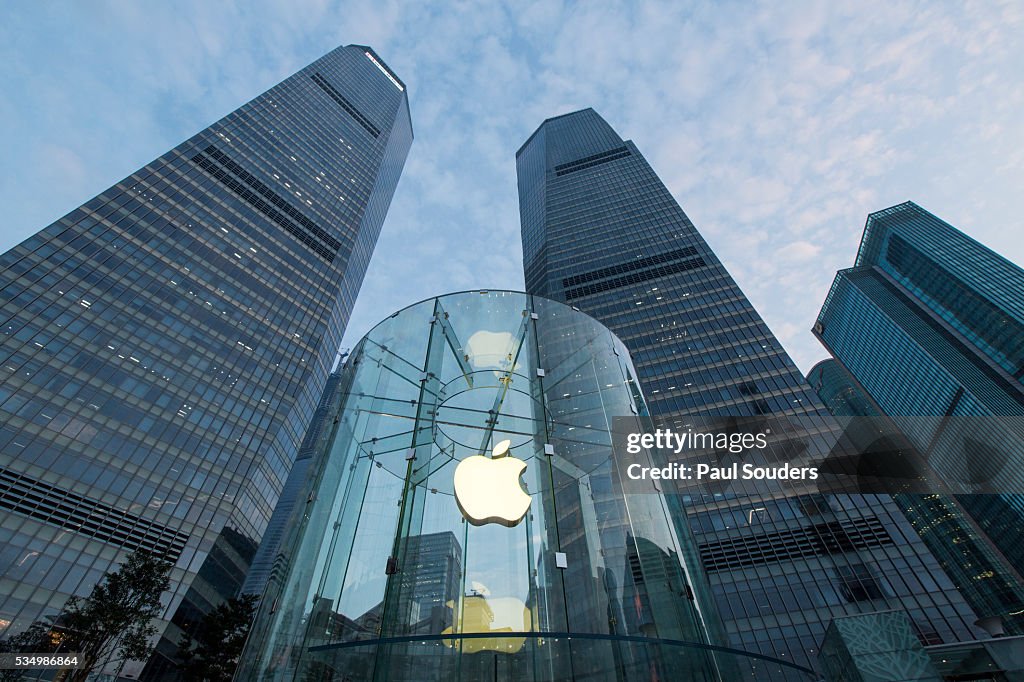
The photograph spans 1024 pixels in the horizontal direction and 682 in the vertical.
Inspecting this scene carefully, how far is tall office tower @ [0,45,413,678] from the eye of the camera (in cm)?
2953

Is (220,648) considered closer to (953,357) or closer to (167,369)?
(167,369)

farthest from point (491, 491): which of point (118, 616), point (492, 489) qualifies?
point (118, 616)

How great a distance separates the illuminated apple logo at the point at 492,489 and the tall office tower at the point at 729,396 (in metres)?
1.92

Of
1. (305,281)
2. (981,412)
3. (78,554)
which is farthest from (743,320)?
(78,554)

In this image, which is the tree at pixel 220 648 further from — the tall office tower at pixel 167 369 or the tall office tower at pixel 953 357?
the tall office tower at pixel 953 357

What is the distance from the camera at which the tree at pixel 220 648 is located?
19469 millimetres

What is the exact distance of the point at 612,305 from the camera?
61594mm

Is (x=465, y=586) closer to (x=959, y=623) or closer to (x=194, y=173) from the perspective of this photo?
(x=959, y=623)

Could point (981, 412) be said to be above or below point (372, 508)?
above

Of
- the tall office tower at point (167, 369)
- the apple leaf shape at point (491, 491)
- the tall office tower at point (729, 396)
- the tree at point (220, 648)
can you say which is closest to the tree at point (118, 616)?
the tree at point (220, 648)

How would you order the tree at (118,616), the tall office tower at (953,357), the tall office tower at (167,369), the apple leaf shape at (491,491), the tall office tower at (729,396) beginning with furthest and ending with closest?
1. the tall office tower at (953,357)
2. the tall office tower at (729,396)
3. the tall office tower at (167,369)
4. the tree at (118,616)
5. the apple leaf shape at (491,491)

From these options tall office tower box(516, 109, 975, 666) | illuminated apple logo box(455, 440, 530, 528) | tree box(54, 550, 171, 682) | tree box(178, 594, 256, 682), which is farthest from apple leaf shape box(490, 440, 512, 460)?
tree box(178, 594, 256, 682)

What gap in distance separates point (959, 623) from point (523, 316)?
140 feet

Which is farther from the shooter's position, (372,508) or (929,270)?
(929,270)
